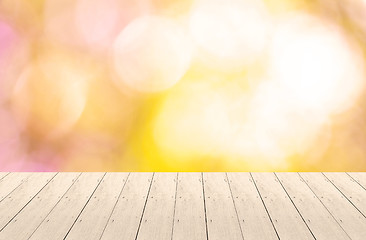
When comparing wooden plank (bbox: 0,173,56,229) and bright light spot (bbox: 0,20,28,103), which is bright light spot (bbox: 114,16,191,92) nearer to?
bright light spot (bbox: 0,20,28,103)

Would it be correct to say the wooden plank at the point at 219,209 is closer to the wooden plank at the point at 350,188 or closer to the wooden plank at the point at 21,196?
the wooden plank at the point at 350,188

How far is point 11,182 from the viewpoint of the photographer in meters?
2.60

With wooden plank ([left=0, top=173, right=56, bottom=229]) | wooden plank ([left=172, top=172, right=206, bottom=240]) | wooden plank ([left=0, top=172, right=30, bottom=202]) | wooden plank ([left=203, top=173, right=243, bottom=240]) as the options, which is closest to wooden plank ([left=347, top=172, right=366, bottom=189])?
wooden plank ([left=203, top=173, right=243, bottom=240])

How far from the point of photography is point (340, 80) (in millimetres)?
2748

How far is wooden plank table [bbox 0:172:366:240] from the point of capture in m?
1.93


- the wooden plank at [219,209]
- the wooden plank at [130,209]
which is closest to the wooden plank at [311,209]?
the wooden plank at [219,209]

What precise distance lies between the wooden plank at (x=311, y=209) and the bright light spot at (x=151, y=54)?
749 millimetres

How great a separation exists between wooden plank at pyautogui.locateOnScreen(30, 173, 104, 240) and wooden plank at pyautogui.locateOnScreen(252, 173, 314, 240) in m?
0.76

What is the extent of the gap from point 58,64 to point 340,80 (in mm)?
Result: 1422

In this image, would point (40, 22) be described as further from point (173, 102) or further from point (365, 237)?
point (365, 237)

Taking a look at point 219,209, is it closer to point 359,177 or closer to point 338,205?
point 338,205

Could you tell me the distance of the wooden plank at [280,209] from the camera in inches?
76.0

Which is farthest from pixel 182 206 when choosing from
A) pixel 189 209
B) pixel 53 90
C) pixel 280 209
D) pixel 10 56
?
pixel 10 56

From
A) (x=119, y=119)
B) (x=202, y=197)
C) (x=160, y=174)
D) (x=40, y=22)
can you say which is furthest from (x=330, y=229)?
(x=40, y=22)
